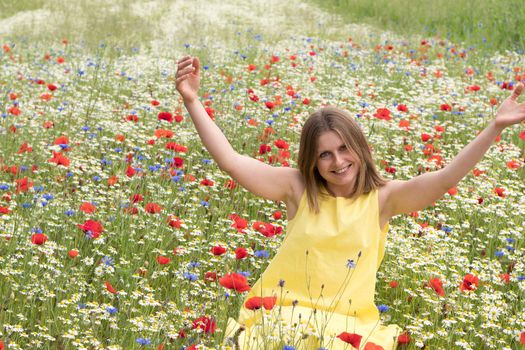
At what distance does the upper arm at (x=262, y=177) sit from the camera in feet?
10.5

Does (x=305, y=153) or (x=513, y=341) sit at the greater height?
(x=305, y=153)

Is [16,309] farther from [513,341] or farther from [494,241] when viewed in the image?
[494,241]

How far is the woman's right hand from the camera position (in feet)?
10.4

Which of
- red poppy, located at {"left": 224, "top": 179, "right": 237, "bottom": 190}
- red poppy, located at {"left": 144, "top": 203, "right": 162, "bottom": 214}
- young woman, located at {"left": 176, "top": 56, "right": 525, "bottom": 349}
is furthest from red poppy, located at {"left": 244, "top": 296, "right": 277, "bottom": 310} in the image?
red poppy, located at {"left": 224, "top": 179, "right": 237, "bottom": 190}

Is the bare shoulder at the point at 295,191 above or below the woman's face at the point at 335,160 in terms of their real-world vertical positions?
below

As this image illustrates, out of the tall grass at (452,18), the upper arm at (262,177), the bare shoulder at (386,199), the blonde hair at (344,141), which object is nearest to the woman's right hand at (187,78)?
the upper arm at (262,177)

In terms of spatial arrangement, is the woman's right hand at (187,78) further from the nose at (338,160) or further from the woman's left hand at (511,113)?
the woman's left hand at (511,113)

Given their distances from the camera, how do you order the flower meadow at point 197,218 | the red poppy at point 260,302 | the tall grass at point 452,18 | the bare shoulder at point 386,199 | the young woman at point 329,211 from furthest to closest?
the tall grass at point 452,18, the bare shoulder at point 386,199, the flower meadow at point 197,218, the young woman at point 329,211, the red poppy at point 260,302

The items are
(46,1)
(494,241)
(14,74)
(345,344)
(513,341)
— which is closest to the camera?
(345,344)

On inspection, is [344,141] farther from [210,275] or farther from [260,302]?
[260,302]

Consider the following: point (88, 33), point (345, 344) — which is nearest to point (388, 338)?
point (345, 344)

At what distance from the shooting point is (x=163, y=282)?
3.62 meters

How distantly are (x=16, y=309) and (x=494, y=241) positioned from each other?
8.08 ft

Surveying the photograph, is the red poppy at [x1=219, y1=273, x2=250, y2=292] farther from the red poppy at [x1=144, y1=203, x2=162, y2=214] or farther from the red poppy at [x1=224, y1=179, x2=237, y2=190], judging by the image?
the red poppy at [x1=224, y1=179, x2=237, y2=190]
